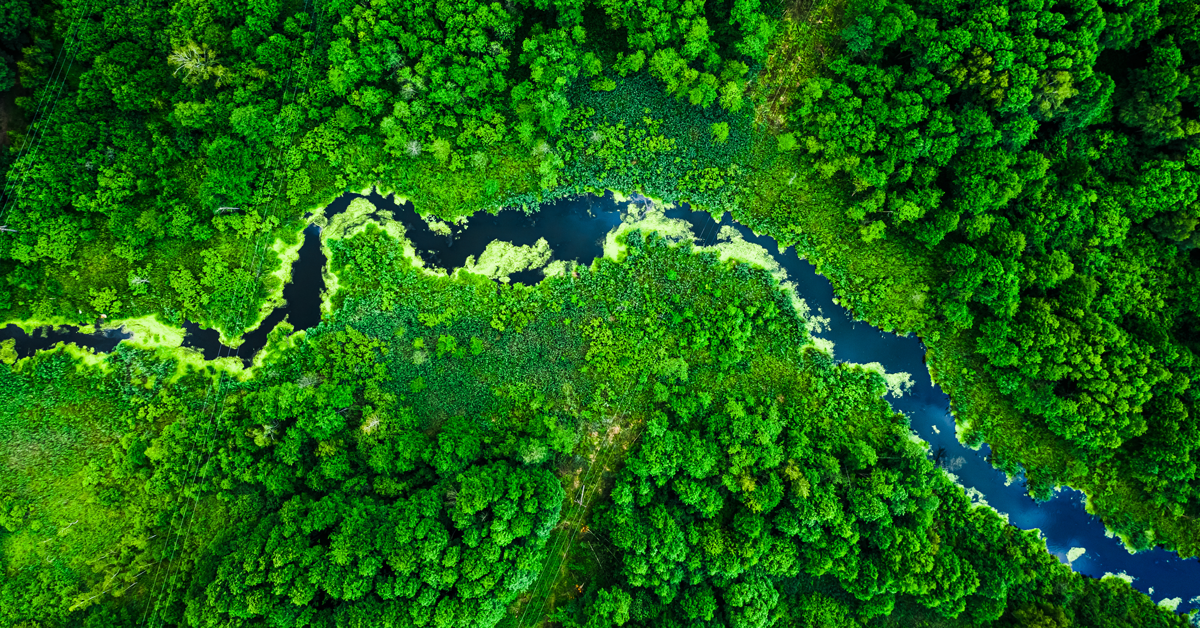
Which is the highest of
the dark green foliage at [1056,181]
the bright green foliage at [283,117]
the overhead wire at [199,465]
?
the dark green foliage at [1056,181]

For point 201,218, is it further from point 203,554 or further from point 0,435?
point 203,554

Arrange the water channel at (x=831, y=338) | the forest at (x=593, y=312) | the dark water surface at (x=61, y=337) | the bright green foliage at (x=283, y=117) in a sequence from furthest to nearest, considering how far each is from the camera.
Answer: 1. the water channel at (x=831, y=338)
2. the dark water surface at (x=61, y=337)
3. the bright green foliage at (x=283, y=117)
4. the forest at (x=593, y=312)

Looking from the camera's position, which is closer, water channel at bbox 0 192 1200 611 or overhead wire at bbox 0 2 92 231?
overhead wire at bbox 0 2 92 231

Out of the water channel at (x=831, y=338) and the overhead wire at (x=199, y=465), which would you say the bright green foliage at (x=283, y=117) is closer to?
the overhead wire at (x=199, y=465)

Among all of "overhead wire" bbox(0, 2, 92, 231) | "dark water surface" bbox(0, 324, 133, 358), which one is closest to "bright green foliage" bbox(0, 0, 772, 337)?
"overhead wire" bbox(0, 2, 92, 231)

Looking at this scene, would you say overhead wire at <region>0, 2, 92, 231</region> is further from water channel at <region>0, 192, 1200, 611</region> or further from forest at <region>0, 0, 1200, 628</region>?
water channel at <region>0, 192, 1200, 611</region>

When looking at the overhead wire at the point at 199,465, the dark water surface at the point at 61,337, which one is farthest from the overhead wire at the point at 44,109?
the overhead wire at the point at 199,465

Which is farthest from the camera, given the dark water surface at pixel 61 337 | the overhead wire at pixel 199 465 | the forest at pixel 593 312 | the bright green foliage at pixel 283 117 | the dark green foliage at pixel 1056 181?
the dark water surface at pixel 61 337
